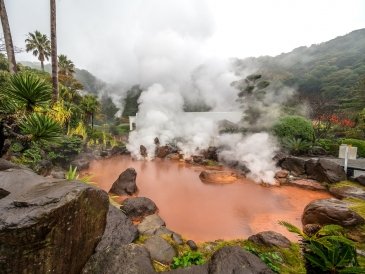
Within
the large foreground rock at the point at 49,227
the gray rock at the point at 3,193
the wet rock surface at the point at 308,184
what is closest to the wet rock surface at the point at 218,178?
the wet rock surface at the point at 308,184

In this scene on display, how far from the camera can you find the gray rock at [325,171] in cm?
1177

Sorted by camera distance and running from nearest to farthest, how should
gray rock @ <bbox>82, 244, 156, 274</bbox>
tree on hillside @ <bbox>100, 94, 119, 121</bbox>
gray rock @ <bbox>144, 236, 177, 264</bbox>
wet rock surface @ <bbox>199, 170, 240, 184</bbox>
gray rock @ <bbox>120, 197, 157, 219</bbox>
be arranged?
gray rock @ <bbox>82, 244, 156, 274</bbox>, gray rock @ <bbox>144, 236, 177, 264</bbox>, gray rock @ <bbox>120, 197, 157, 219</bbox>, wet rock surface @ <bbox>199, 170, 240, 184</bbox>, tree on hillside @ <bbox>100, 94, 119, 121</bbox>

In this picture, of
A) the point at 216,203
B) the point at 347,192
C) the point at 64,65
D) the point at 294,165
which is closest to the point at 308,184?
the point at 347,192

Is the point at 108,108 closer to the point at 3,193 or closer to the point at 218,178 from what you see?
the point at 218,178

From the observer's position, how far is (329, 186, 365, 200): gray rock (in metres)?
9.75

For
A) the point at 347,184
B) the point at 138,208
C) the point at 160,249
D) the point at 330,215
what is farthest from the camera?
the point at 347,184

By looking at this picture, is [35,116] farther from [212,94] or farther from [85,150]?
[212,94]

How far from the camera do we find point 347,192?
10188mm

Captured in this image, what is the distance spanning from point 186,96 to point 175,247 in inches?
947

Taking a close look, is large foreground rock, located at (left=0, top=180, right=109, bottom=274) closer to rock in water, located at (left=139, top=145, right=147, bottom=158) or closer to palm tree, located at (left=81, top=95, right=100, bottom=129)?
rock in water, located at (left=139, top=145, right=147, bottom=158)

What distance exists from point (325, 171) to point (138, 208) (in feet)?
32.7

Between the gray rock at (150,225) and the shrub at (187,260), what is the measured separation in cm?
155

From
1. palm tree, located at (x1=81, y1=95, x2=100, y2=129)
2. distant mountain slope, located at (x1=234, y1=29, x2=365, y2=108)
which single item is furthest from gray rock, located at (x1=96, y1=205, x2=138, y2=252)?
distant mountain slope, located at (x1=234, y1=29, x2=365, y2=108)

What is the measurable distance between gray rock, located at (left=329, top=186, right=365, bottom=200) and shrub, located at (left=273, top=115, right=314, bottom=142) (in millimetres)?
6958
